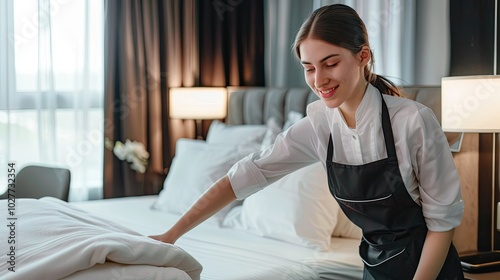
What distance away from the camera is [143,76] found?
14.6 ft

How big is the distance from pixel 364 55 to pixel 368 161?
0.27 m

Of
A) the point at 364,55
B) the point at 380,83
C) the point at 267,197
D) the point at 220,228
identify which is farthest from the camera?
the point at 220,228

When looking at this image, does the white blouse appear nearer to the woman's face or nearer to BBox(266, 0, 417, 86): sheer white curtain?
the woman's face

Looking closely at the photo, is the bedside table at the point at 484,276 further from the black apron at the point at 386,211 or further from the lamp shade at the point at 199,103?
the lamp shade at the point at 199,103

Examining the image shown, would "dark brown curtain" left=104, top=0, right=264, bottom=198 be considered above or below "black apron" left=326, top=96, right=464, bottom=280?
above

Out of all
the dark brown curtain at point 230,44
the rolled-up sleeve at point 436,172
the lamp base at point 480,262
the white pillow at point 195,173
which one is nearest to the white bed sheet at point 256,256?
the white pillow at point 195,173

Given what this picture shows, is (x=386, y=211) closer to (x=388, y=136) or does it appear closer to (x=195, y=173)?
(x=388, y=136)

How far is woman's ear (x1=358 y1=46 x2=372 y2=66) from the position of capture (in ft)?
5.66

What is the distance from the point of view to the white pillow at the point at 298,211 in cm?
281

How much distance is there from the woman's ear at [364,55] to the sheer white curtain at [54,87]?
2752mm

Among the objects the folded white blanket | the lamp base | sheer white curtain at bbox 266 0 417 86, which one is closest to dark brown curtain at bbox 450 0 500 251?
the lamp base

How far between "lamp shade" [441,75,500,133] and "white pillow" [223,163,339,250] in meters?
0.67

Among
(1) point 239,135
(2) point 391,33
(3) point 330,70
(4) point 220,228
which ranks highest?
(2) point 391,33

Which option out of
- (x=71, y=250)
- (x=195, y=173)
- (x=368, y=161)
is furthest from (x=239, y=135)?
(x=71, y=250)
